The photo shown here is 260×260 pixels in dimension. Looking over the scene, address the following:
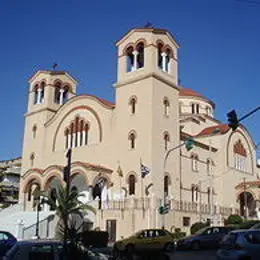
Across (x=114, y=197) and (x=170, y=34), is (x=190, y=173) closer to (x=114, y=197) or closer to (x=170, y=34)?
(x=114, y=197)

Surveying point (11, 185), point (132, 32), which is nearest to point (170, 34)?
point (132, 32)

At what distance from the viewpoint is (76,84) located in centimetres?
4831

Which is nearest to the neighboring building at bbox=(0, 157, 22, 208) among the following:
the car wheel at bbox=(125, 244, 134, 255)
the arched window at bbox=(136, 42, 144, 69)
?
the arched window at bbox=(136, 42, 144, 69)

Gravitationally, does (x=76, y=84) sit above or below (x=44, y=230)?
above

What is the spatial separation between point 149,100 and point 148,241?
1547 cm

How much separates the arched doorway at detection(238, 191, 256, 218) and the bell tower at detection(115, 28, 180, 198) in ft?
44.2

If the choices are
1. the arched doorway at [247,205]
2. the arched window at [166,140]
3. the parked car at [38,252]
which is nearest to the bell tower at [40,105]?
the arched window at [166,140]

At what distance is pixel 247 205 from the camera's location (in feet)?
155

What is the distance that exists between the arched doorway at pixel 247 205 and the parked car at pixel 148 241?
24672 mm

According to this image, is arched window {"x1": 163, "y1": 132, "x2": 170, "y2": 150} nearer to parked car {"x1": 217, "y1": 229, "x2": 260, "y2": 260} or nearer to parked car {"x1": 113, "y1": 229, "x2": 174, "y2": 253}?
parked car {"x1": 113, "y1": 229, "x2": 174, "y2": 253}

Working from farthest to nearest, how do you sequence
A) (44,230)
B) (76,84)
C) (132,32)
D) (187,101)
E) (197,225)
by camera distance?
→ (187,101)
(76,84)
(132,32)
(197,225)
(44,230)

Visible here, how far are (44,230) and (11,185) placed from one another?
29.9 m

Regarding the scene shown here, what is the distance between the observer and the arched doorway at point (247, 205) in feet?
151

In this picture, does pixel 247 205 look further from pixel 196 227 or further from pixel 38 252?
pixel 38 252
